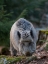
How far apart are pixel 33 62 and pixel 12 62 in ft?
1.49

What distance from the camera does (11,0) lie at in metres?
13.9

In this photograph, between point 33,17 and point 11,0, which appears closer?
point 11,0

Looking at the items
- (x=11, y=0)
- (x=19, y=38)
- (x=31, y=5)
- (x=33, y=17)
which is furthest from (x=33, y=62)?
(x=33, y=17)

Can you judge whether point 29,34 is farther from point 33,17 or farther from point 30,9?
point 33,17

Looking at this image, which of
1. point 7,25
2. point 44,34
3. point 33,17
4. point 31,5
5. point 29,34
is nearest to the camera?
point 29,34

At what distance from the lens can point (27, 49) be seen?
6082mm

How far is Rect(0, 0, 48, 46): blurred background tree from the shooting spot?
951 cm

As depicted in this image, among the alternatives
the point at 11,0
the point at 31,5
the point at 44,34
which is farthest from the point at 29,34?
the point at 31,5

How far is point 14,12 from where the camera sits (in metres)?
14.5

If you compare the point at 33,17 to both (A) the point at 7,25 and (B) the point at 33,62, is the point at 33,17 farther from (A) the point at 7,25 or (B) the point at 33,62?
(B) the point at 33,62

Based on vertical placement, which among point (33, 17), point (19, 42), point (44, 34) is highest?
point (19, 42)

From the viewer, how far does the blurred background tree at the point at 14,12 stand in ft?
31.2

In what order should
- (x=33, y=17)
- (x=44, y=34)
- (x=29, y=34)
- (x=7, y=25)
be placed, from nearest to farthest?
1. (x=29, y=34)
2. (x=7, y=25)
3. (x=44, y=34)
4. (x=33, y=17)

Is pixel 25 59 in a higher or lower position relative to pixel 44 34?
higher
